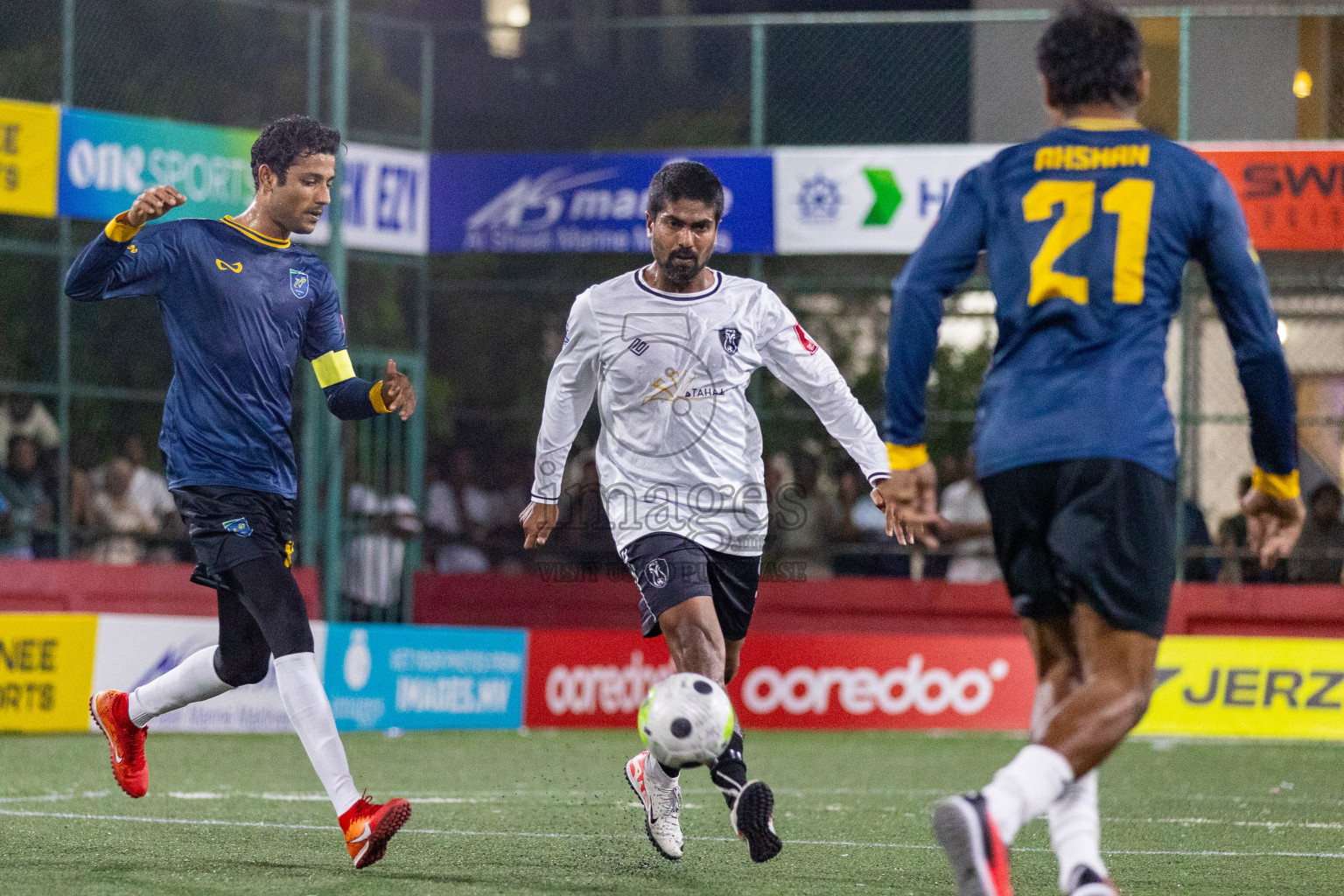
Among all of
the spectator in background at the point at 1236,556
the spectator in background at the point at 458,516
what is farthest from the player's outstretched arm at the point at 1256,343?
the spectator in background at the point at 458,516

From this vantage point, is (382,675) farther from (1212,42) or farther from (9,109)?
(1212,42)

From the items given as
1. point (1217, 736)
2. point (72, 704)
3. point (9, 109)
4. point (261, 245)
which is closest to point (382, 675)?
point (72, 704)

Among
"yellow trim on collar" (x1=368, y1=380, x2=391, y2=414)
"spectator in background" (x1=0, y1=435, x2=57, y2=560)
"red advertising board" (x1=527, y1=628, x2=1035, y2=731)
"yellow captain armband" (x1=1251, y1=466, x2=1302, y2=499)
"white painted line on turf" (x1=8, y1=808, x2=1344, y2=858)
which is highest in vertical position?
"yellow trim on collar" (x1=368, y1=380, x2=391, y2=414)

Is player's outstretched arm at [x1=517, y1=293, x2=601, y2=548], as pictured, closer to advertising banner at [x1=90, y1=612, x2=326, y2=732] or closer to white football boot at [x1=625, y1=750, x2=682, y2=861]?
white football boot at [x1=625, y1=750, x2=682, y2=861]

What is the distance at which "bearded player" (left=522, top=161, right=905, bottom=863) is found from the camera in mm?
5762

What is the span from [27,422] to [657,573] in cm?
979

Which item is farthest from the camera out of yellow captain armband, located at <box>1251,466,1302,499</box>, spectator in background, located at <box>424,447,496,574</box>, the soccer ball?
spectator in background, located at <box>424,447,496,574</box>

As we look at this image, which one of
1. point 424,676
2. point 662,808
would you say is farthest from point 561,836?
point 424,676

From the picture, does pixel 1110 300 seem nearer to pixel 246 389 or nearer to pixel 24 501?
pixel 246 389

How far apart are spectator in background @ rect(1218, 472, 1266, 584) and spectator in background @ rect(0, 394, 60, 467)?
9051 millimetres

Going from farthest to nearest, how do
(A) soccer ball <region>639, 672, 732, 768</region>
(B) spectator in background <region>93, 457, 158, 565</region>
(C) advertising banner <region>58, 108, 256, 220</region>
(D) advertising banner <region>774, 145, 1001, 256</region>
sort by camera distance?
(D) advertising banner <region>774, 145, 1001, 256</region> < (B) spectator in background <region>93, 457, 158, 565</region> < (C) advertising banner <region>58, 108, 256, 220</region> < (A) soccer ball <region>639, 672, 732, 768</region>

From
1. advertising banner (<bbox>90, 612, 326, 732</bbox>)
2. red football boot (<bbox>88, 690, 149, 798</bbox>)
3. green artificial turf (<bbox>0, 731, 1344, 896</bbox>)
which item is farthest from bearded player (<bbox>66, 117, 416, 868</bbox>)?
advertising banner (<bbox>90, 612, 326, 732</bbox>)

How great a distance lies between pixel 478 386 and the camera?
20.9 m

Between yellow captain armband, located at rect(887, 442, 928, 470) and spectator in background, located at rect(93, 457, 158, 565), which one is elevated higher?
yellow captain armband, located at rect(887, 442, 928, 470)
